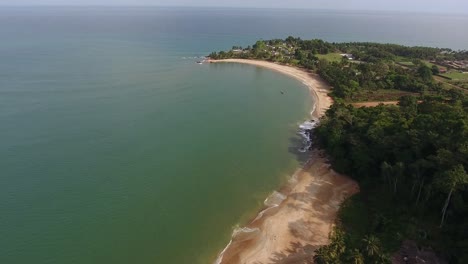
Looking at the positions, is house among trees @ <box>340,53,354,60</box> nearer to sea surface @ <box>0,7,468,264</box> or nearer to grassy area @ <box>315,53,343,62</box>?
grassy area @ <box>315,53,343,62</box>

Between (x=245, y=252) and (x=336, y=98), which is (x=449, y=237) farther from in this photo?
(x=336, y=98)

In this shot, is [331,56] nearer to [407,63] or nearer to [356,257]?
[407,63]

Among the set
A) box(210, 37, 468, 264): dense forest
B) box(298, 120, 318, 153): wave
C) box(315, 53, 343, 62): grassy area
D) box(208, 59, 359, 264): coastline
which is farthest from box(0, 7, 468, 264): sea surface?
box(315, 53, 343, 62): grassy area

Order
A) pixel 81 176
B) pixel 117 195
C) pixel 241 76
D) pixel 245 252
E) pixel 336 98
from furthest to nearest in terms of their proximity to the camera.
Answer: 1. pixel 241 76
2. pixel 336 98
3. pixel 81 176
4. pixel 117 195
5. pixel 245 252

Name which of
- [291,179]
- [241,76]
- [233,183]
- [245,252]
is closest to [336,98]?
[241,76]

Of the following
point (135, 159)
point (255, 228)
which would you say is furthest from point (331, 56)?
point (255, 228)

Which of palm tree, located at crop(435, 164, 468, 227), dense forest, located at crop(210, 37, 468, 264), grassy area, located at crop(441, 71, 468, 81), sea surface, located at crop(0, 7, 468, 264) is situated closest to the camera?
palm tree, located at crop(435, 164, 468, 227)
